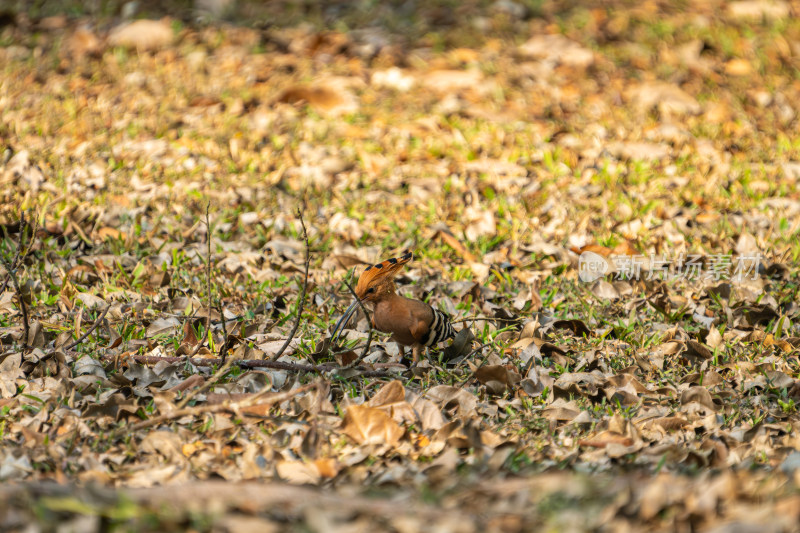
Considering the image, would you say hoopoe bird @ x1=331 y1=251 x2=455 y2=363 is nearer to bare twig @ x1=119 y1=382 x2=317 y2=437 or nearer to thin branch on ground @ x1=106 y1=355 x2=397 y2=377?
thin branch on ground @ x1=106 y1=355 x2=397 y2=377

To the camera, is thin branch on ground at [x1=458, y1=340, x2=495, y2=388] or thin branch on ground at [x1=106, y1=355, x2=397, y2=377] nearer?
thin branch on ground at [x1=106, y1=355, x2=397, y2=377]

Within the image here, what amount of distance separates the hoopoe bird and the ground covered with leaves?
206mm

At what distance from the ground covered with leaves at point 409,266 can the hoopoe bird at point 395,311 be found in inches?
8.1

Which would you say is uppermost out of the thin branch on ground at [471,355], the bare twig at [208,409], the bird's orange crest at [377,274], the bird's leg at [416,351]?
the bird's orange crest at [377,274]

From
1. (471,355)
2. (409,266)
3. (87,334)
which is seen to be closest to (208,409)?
(87,334)

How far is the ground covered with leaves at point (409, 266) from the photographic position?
8.64ft

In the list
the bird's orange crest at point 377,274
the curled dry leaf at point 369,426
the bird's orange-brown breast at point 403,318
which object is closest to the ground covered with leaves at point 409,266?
the curled dry leaf at point 369,426

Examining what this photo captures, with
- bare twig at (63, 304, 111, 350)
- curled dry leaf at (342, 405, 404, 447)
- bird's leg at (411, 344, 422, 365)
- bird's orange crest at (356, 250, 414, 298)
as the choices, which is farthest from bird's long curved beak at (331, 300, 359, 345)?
bare twig at (63, 304, 111, 350)

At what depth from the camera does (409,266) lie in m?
4.81

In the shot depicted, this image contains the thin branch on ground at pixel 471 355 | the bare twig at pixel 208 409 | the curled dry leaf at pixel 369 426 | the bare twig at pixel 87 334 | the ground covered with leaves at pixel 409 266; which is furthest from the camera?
the thin branch on ground at pixel 471 355

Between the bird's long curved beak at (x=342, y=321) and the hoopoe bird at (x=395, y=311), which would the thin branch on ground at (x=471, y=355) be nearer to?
→ the hoopoe bird at (x=395, y=311)

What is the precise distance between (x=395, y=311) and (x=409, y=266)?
139 cm

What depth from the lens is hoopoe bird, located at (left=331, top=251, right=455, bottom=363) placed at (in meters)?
3.40

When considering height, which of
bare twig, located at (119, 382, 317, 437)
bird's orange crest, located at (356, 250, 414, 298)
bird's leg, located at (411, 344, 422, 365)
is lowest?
bird's leg, located at (411, 344, 422, 365)
